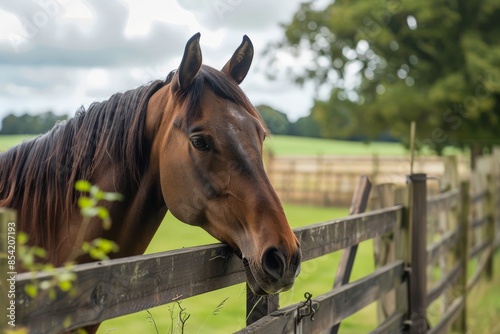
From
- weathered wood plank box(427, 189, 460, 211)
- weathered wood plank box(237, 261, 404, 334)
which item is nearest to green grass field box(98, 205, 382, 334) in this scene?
weathered wood plank box(237, 261, 404, 334)

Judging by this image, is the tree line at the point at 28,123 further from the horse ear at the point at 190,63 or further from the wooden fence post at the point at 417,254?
the wooden fence post at the point at 417,254

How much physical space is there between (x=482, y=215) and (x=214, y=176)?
7772 millimetres

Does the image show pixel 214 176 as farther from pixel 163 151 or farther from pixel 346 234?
pixel 346 234

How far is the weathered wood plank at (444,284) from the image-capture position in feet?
15.4

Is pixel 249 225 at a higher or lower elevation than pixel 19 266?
higher

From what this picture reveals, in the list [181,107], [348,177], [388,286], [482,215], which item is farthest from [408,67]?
[181,107]

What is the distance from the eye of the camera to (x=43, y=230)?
254cm

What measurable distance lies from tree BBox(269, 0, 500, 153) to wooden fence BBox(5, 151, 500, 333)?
10.1m

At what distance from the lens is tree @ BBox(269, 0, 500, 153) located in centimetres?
1622

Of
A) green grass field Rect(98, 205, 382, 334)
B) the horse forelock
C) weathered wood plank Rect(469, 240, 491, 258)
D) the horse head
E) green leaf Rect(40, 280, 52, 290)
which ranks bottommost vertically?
green grass field Rect(98, 205, 382, 334)

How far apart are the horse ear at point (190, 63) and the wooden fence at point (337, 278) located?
2.32 ft

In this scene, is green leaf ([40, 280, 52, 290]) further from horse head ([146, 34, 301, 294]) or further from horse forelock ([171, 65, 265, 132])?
horse forelock ([171, 65, 265, 132])

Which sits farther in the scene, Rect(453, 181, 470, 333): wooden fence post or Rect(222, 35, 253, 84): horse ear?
Rect(453, 181, 470, 333): wooden fence post

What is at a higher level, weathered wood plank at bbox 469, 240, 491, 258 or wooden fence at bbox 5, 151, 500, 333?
wooden fence at bbox 5, 151, 500, 333
